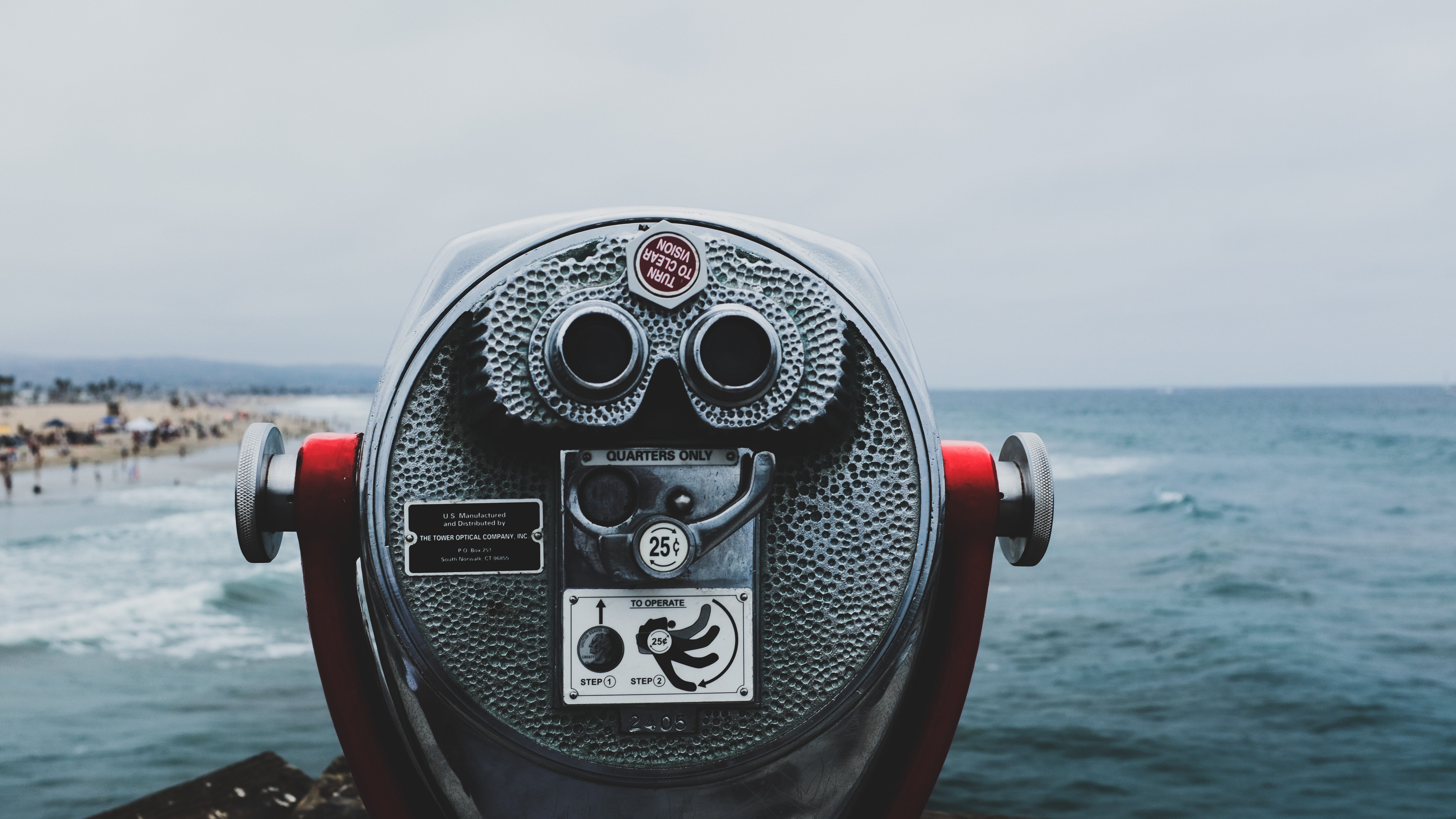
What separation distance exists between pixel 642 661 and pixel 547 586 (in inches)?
5.3

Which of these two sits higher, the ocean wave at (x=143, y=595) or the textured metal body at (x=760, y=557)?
the textured metal body at (x=760, y=557)

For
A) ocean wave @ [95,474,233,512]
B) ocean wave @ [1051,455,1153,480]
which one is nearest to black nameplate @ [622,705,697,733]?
ocean wave @ [95,474,233,512]

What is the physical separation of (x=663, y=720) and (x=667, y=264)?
0.52 m

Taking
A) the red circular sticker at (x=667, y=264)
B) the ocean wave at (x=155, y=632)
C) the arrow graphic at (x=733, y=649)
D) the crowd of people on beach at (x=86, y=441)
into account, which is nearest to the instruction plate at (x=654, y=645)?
the arrow graphic at (x=733, y=649)

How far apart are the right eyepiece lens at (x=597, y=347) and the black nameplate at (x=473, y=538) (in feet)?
0.54

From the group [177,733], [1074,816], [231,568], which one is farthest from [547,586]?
[231,568]

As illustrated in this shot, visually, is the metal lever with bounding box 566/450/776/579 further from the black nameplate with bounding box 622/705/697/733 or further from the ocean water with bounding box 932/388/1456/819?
the ocean water with bounding box 932/388/1456/819

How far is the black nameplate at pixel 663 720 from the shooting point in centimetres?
114

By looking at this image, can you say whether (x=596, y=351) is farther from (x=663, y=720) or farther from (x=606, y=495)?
(x=663, y=720)

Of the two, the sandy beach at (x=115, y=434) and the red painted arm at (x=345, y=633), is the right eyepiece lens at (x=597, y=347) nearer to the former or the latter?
the red painted arm at (x=345, y=633)

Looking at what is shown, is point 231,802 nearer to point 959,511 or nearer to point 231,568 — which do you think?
point 959,511

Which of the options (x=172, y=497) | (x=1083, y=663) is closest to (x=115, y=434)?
(x=172, y=497)

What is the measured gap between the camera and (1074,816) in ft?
22.0

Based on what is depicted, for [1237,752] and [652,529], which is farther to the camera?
[1237,752]
